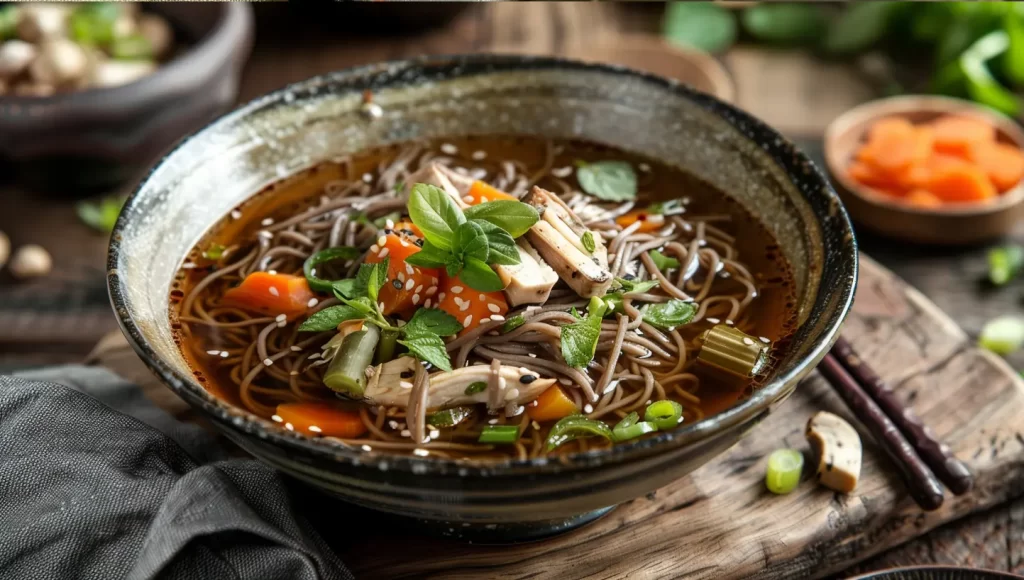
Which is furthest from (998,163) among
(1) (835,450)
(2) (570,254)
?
(2) (570,254)

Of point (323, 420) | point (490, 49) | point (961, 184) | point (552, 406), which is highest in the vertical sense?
point (552, 406)

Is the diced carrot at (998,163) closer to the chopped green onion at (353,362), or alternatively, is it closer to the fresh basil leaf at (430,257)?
the fresh basil leaf at (430,257)

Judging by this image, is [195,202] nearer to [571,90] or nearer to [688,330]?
[571,90]

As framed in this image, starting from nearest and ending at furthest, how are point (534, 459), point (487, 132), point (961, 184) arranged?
point (534, 459) < point (487, 132) < point (961, 184)

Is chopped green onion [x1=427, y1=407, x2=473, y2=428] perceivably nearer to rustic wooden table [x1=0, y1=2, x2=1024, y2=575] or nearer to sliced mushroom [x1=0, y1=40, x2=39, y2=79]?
rustic wooden table [x1=0, y1=2, x2=1024, y2=575]

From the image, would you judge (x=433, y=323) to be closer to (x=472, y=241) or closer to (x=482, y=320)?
(x=482, y=320)

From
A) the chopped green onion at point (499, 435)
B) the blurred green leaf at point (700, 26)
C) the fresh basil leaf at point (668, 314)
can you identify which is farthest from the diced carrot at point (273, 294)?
the blurred green leaf at point (700, 26)

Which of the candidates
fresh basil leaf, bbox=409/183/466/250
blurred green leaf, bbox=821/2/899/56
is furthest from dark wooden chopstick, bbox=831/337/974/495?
blurred green leaf, bbox=821/2/899/56

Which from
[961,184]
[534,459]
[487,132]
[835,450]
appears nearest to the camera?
[534,459]

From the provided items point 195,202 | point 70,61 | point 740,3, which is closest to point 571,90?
point 195,202
